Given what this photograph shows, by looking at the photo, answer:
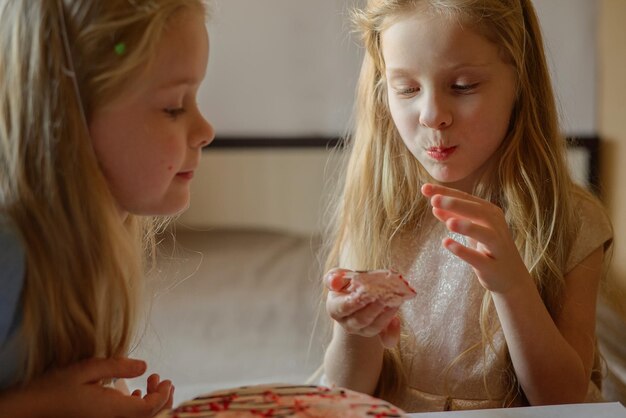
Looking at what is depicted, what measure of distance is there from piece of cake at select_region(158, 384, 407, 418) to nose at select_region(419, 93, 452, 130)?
42 centimetres

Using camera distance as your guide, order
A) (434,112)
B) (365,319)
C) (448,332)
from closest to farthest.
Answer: (365,319) < (434,112) < (448,332)

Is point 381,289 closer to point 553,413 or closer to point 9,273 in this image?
point 553,413

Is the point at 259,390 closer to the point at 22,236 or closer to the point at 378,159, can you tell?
the point at 22,236

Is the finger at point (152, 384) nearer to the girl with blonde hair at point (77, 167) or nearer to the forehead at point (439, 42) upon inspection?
the girl with blonde hair at point (77, 167)

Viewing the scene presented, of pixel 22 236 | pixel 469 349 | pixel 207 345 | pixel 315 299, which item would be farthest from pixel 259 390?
pixel 315 299

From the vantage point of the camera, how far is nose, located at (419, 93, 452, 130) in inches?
41.1

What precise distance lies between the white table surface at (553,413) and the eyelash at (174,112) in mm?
374

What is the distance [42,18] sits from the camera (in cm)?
75

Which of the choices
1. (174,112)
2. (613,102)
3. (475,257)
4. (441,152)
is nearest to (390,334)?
(475,257)

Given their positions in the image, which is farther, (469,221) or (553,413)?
→ (469,221)

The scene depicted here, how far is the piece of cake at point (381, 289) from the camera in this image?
916 millimetres

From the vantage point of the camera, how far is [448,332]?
1.18 metres

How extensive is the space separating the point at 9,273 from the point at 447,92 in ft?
1.91

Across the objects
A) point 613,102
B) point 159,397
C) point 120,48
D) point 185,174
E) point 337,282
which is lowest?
point 159,397
